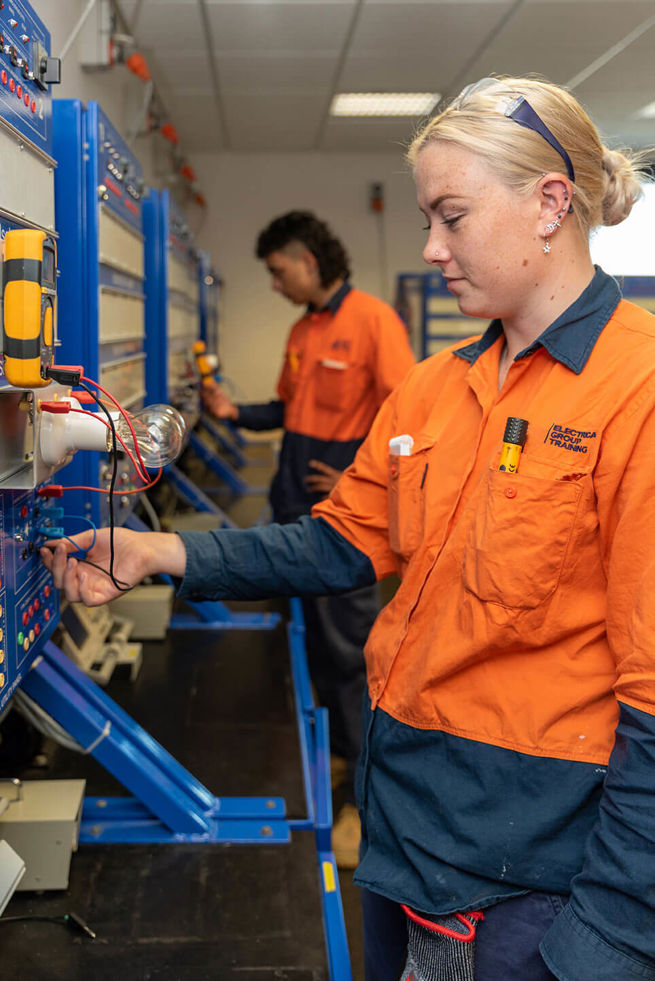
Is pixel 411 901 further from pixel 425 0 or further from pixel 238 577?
pixel 425 0

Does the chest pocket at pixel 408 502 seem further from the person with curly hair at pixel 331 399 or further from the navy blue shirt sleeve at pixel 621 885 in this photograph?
the person with curly hair at pixel 331 399

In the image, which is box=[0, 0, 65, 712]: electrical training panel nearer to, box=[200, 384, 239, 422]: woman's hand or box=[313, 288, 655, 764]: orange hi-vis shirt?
box=[313, 288, 655, 764]: orange hi-vis shirt

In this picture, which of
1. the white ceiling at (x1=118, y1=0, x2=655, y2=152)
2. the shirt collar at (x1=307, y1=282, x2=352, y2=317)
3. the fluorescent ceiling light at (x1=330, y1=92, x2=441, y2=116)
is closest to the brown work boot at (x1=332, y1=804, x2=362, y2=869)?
the shirt collar at (x1=307, y1=282, x2=352, y2=317)

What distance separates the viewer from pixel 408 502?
3.75 feet

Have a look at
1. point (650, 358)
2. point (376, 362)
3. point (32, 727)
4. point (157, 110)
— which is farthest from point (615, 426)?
point (157, 110)

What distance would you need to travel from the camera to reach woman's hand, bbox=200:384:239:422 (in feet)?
11.5

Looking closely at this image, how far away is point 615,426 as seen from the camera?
3.01 feet

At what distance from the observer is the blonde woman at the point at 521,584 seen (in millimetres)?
910

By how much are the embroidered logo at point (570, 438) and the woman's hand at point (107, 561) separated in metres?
0.60

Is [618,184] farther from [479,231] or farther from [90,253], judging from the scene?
[90,253]

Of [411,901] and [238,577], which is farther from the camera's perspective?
[238,577]

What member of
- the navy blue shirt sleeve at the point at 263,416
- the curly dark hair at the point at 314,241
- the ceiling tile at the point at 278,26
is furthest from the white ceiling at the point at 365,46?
the navy blue shirt sleeve at the point at 263,416

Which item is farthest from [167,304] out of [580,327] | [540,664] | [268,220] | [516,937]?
[268,220]

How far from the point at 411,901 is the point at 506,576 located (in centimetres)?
41
